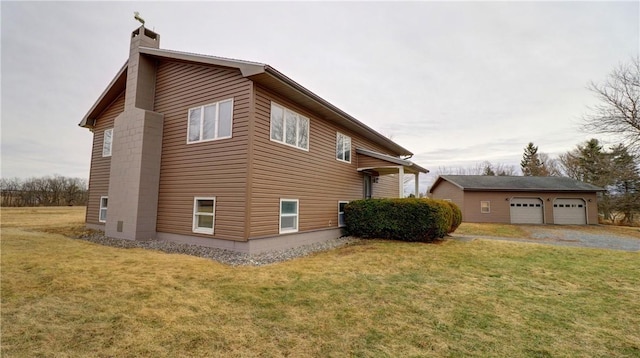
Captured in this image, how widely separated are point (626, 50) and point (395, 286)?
2044 centimetres

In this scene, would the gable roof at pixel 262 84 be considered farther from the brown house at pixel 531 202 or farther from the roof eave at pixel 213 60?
the brown house at pixel 531 202

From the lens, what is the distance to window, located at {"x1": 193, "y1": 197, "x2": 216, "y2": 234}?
821 centimetres

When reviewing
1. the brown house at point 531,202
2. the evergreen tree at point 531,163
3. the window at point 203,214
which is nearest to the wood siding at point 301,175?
the window at point 203,214

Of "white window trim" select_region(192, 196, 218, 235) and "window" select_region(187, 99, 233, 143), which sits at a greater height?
"window" select_region(187, 99, 233, 143)

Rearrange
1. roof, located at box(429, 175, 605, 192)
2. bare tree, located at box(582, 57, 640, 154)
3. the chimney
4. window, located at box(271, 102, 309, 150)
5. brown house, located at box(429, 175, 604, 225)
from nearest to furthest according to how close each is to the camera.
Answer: window, located at box(271, 102, 309, 150), the chimney, bare tree, located at box(582, 57, 640, 154), roof, located at box(429, 175, 605, 192), brown house, located at box(429, 175, 604, 225)

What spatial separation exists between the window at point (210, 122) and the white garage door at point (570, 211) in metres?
25.9

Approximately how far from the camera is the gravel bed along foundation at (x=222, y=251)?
7.01 metres

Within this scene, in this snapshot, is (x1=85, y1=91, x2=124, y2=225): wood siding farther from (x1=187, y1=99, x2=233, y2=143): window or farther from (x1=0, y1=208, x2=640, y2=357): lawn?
(x1=0, y1=208, x2=640, y2=357): lawn

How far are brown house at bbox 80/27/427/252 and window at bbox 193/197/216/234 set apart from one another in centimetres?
3

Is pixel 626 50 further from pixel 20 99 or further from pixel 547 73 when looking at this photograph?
pixel 20 99

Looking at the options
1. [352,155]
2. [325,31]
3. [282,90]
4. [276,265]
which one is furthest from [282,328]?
[325,31]

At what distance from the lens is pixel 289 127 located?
9.39 m

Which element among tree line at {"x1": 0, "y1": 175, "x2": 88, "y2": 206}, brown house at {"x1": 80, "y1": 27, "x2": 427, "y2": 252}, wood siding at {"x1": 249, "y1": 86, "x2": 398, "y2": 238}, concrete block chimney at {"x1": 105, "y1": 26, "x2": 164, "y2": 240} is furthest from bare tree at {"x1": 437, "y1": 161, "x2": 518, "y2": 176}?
tree line at {"x1": 0, "y1": 175, "x2": 88, "y2": 206}

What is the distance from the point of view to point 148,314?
138 inches
